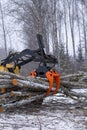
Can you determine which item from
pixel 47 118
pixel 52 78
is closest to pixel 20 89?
pixel 52 78

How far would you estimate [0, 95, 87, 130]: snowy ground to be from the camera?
20.0 feet

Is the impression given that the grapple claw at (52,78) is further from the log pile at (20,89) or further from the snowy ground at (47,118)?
the snowy ground at (47,118)

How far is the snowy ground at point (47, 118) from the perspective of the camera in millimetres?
6082

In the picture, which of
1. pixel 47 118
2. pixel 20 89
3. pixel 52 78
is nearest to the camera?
pixel 47 118

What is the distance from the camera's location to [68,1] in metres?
39.2

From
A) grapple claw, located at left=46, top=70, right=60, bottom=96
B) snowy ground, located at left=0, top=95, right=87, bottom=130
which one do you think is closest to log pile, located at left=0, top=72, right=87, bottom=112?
grapple claw, located at left=46, top=70, right=60, bottom=96

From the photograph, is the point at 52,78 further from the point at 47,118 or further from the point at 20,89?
the point at 47,118

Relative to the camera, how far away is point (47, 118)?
22.5 ft

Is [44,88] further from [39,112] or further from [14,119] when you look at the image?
[14,119]

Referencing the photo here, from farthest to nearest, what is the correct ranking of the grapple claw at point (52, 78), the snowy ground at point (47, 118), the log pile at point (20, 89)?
1. the grapple claw at point (52, 78)
2. the log pile at point (20, 89)
3. the snowy ground at point (47, 118)

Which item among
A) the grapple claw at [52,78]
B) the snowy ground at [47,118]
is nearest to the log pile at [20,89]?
the grapple claw at [52,78]

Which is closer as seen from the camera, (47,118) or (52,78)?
(47,118)

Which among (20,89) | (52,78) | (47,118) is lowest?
(47,118)

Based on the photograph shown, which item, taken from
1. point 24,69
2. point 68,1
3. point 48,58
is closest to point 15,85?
A: point 48,58
